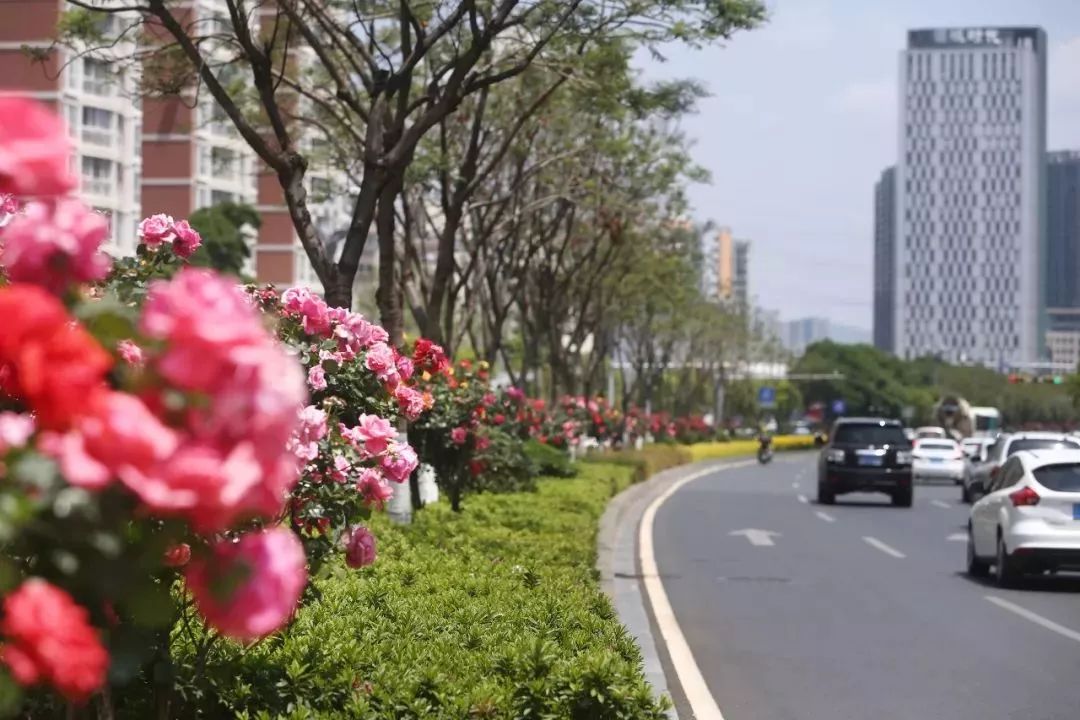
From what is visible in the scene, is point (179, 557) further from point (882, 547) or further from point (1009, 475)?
point (882, 547)

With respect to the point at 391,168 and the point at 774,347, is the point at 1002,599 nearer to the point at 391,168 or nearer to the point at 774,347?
the point at 391,168

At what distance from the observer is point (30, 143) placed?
2.82 meters

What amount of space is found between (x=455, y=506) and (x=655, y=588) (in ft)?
12.6

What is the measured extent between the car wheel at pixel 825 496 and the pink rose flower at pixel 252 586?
31.9 m

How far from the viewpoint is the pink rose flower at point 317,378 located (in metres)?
7.15

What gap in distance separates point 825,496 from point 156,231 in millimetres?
28392

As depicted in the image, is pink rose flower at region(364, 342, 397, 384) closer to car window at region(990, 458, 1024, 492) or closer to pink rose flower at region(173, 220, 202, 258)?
pink rose flower at region(173, 220, 202, 258)

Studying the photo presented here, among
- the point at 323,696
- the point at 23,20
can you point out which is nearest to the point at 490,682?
the point at 323,696

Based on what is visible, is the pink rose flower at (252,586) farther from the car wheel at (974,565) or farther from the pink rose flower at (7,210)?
the car wheel at (974,565)

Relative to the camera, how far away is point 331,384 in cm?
764

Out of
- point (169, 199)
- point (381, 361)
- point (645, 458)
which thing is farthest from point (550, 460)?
point (169, 199)

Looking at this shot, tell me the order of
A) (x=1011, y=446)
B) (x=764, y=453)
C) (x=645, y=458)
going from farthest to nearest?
(x=764, y=453) < (x=645, y=458) < (x=1011, y=446)

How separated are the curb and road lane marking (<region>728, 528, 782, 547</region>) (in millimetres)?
1556

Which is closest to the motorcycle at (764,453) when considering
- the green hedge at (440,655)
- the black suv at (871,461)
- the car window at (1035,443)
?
the black suv at (871,461)
